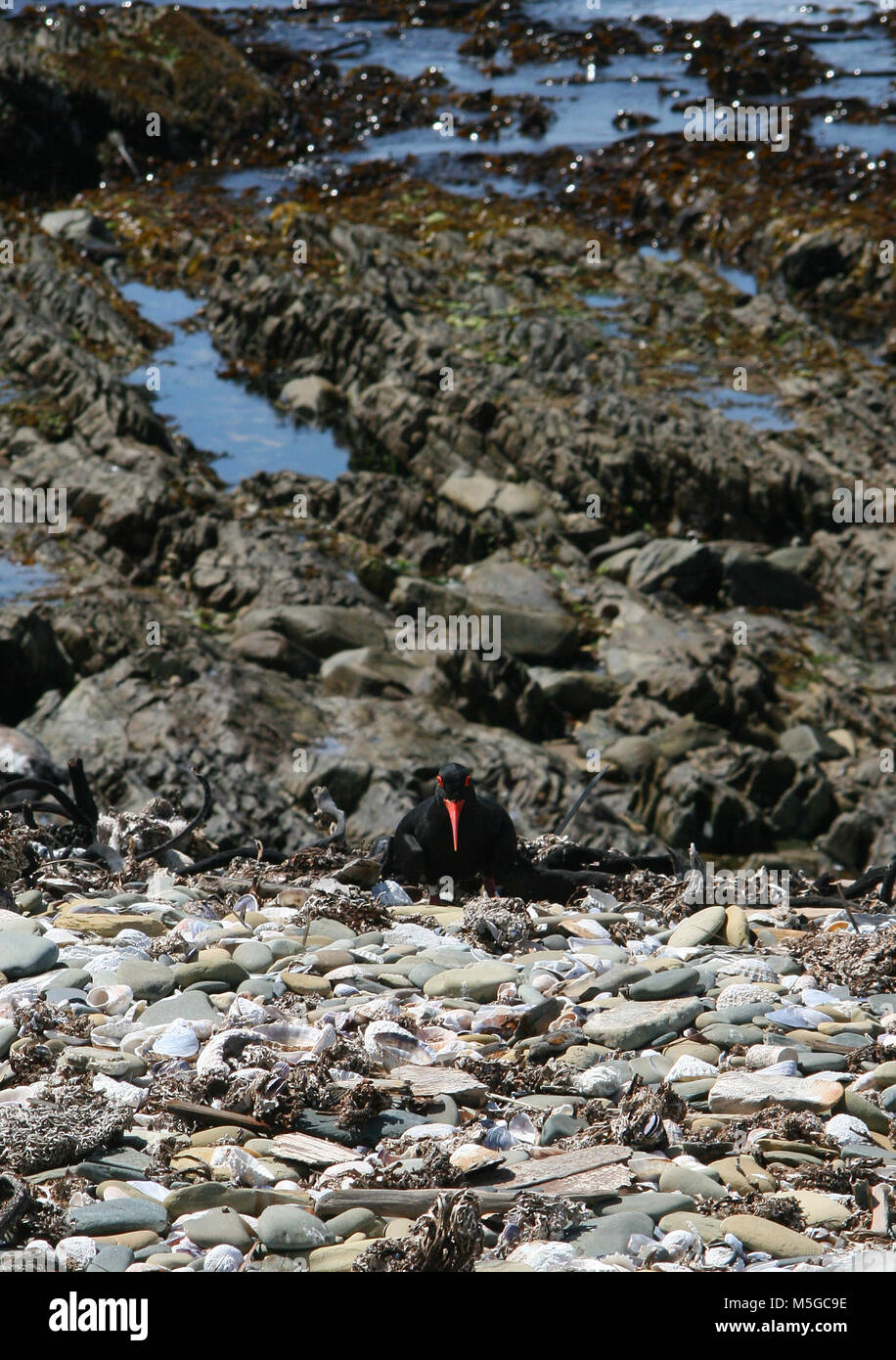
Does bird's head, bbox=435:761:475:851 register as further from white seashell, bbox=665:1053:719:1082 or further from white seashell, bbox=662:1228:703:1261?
white seashell, bbox=662:1228:703:1261

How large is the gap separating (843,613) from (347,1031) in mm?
17636

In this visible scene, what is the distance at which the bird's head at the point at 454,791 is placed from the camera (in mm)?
5871

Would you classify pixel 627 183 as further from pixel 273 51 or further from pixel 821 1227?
pixel 821 1227

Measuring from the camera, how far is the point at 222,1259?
2812 mm

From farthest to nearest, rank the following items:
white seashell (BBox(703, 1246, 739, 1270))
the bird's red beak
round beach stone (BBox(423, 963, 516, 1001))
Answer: the bird's red beak, round beach stone (BBox(423, 963, 516, 1001)), white seashell (BBox(703, 1246, 739, 1270))

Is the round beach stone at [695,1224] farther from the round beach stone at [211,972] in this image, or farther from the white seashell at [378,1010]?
the round beach stone at [211,972]

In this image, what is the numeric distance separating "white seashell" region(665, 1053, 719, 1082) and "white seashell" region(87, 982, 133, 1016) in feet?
6.59

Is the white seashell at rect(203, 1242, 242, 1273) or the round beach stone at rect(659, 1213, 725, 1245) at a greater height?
the white seashell at rect(203, 1242, 242, 1273)

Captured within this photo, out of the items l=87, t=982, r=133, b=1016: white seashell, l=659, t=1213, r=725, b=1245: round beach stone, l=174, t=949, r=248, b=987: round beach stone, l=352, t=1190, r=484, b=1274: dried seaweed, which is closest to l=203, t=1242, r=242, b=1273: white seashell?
l=352, t=1190, r=484, b=1274: dried seaweed

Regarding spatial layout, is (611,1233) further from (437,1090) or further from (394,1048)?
(394,1048)

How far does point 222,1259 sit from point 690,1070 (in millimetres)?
1805

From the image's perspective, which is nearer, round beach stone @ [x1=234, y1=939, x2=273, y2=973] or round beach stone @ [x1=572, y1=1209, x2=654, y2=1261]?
round beach stone @ [x1=572, y1=1209, x2=654, y2=1261]

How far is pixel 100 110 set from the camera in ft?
109

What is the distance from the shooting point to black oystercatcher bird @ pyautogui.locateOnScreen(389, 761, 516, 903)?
590 cm
